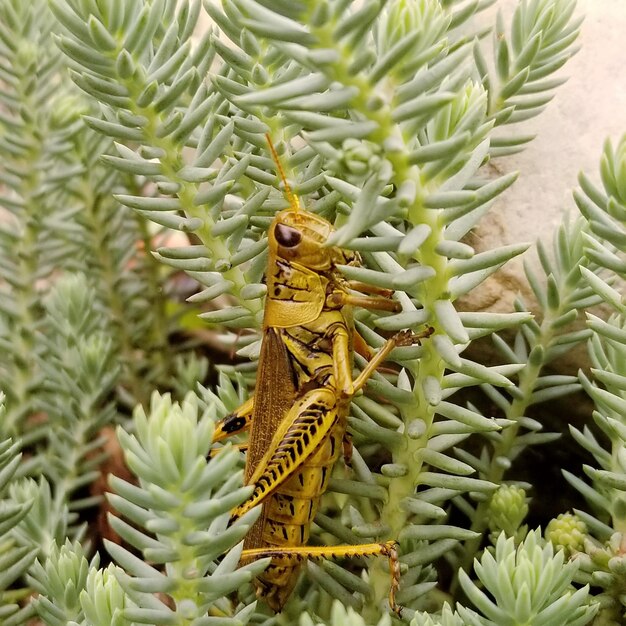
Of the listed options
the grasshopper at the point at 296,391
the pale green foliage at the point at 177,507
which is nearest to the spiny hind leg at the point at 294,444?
the grasshopper at the point at 296,391

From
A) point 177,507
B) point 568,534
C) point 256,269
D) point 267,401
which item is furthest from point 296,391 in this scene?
point 177,507

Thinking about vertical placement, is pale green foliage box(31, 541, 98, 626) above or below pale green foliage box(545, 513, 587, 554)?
below

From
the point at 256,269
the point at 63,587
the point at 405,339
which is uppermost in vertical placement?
the point at 405,339

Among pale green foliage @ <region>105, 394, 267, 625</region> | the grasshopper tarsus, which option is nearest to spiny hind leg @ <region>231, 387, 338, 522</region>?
the grasshopper tarsus

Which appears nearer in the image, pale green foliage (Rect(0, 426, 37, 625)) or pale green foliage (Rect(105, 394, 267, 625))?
pale green foliage (Rect(105, 394, 267, 625))

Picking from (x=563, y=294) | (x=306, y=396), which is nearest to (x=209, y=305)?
(x=306, y=396)

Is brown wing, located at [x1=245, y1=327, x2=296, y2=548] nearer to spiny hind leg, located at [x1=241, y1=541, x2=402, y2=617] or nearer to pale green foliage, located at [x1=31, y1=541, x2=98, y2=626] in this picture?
spiny hind leg, located at [x1=241, y1=541, x2=402, y2=617]

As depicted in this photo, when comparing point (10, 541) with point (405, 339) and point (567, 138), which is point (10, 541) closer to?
point (405, 339)
